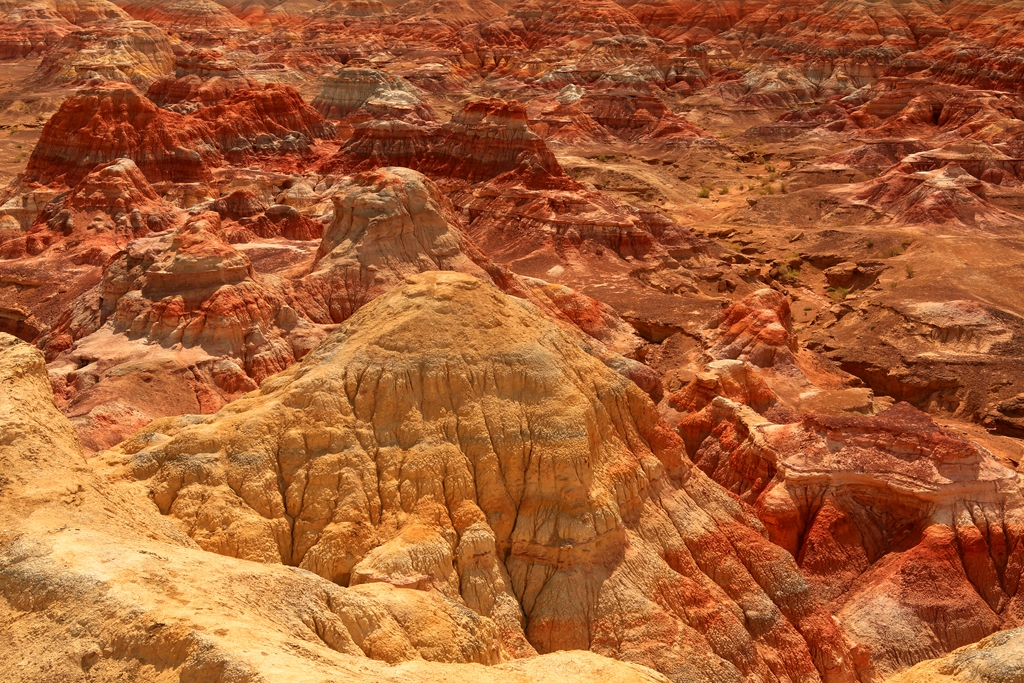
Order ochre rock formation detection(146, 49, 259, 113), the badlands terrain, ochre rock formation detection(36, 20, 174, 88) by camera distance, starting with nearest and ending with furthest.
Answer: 1. the badlands terrain
2. ochre rock formation detection(146, 49, 259, 113)
3. ochre rock formation detection(36, 20, 174, 88)

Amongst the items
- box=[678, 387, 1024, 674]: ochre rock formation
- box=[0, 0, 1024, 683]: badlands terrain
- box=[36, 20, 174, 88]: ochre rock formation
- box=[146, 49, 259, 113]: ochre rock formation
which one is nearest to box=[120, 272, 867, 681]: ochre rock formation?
box=[0, 0, 1024, 683]: badlands terrain

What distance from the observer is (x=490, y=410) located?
17859 mm

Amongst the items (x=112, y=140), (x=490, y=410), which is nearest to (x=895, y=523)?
(x=490, y=410)

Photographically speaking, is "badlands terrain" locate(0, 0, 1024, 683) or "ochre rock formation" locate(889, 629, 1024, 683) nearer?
"ochre rock formation" locate(889, 629, 1024, 683)

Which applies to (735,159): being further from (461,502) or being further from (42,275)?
(461,502)

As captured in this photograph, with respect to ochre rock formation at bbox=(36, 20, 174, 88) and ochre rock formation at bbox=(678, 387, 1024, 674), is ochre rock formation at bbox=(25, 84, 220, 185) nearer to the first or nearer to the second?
ochre rock formation at bbox=(36, 20, 174, 88)

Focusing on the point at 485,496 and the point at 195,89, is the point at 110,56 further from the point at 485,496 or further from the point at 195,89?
the point at 485,496

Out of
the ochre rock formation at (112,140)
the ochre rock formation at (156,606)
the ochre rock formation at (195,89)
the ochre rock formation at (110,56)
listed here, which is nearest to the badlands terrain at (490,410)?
the ochre rock formation at (156,606)

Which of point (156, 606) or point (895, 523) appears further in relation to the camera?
point (895, 523)

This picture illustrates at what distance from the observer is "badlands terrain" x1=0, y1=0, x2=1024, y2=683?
12734 mm

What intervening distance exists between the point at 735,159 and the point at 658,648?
261ft

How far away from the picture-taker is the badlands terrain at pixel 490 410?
41.8 feet

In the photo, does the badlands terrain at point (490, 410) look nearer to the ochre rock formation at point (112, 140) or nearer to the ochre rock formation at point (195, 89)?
the ochre rock formation at point (112, 140)

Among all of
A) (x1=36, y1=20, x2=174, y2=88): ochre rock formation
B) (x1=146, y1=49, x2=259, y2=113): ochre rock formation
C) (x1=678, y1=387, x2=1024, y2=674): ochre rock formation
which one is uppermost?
(x1=678, y1=387, x2=1024, y2=674): ochre rock formation
